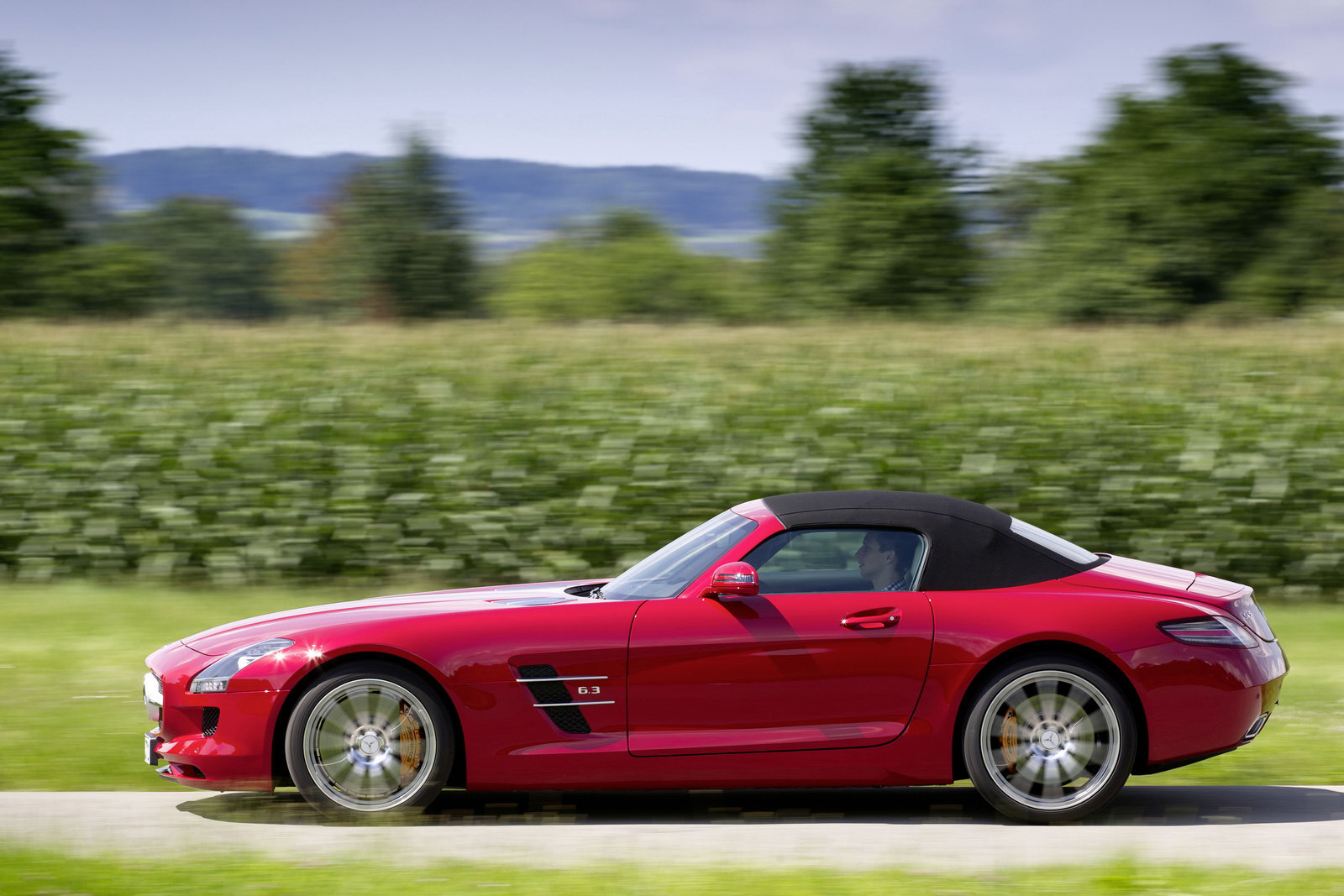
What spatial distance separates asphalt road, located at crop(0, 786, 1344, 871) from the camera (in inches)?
192

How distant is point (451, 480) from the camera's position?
11.7m

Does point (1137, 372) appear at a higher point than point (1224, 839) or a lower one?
higher

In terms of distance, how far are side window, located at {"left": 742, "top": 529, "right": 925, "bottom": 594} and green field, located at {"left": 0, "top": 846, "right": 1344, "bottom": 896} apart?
131 cm

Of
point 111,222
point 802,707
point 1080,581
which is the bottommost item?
point 802,707

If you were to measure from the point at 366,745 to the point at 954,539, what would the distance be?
2470mm

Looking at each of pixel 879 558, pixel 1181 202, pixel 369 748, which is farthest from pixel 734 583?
pixel 1181 202

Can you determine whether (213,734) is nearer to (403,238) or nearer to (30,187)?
(403,238)

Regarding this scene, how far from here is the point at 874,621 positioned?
213 inches

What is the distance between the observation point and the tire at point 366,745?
17.6 feet

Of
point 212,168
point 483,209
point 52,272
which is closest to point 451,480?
point 483,209

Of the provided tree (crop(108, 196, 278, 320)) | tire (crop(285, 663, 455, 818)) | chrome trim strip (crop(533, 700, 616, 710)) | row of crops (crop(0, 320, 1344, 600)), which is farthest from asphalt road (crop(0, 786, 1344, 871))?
tree (crop(108, 196, 278, 320))

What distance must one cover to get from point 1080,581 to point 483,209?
27179 millimetres

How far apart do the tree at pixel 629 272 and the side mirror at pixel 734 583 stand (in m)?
28.0

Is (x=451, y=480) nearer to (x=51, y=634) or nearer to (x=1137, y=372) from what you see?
(x=51, y=634)
